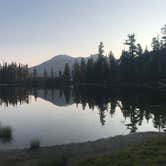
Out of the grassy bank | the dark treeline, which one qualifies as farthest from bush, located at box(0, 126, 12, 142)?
the dark treeline

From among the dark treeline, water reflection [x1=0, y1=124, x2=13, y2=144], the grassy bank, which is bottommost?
water reflection [x1=0, y1=124, x2=13, y2=144]

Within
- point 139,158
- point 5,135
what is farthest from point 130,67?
point 139,158

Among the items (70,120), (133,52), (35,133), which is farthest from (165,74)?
(35,133)

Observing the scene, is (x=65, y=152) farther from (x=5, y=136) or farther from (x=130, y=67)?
(x=130, y=67)

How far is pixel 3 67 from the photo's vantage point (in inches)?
6078

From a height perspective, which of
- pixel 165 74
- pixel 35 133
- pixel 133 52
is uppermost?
pixel 133 52

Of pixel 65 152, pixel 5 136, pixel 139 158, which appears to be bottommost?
pixel 5 136

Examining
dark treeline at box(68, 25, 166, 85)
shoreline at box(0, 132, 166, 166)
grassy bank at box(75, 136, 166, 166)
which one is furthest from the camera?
dark treeline at box(68, 25, 166, 85)

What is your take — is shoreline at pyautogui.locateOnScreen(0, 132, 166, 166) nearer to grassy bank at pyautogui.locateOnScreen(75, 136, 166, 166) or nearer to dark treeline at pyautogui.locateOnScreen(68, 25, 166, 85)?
grassy bank at pyautogui.locateOnScreen(75, 136, 166, 166)

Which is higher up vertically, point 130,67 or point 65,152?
point 130,67

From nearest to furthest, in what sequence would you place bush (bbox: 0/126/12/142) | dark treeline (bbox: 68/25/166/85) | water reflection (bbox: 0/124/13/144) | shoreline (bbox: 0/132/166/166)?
shoreline (bbox: 0/132/166/166) → water reflection (bbox: 0/124/13/144) → bush (bbox: 0/126/12/142) → dark treeline (bbox: 68/25/166/85)

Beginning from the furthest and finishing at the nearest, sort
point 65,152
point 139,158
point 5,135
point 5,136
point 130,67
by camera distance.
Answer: point 130,67
point 5,135
point 5,136
point 65,152
point 139,158

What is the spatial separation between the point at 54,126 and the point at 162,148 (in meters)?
16.8

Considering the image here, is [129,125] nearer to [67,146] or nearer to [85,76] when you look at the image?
[67,146]
